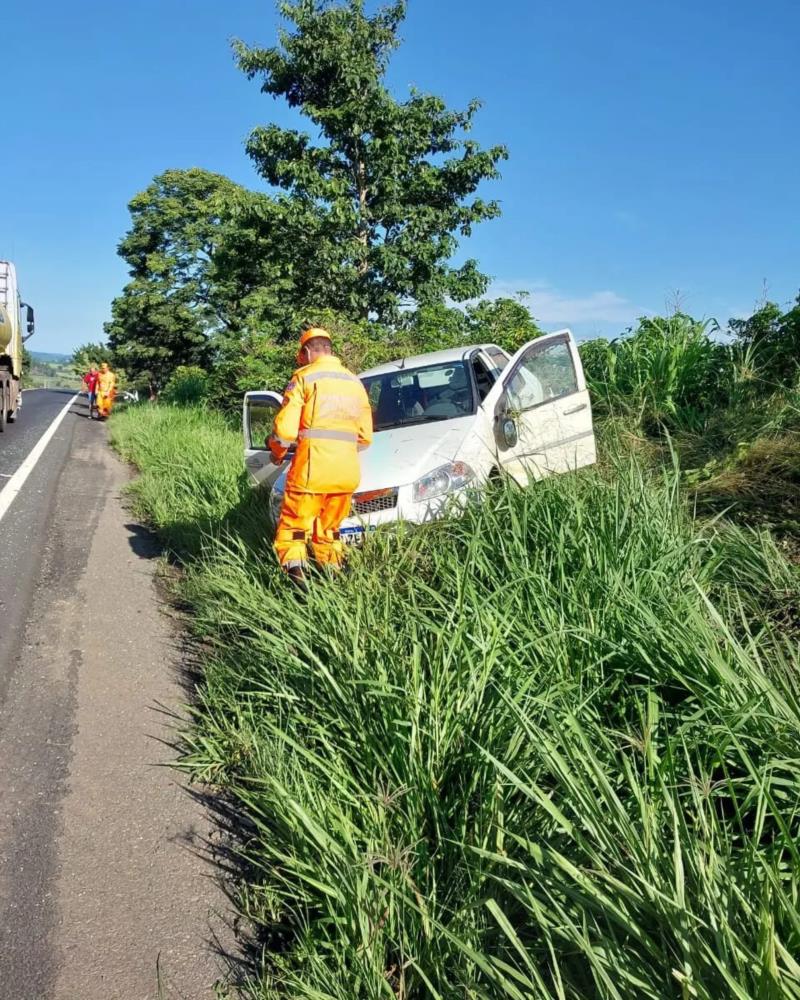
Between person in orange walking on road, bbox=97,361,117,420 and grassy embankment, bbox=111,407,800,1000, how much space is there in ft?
77.3

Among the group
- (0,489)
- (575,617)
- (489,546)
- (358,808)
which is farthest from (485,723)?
(0,489)

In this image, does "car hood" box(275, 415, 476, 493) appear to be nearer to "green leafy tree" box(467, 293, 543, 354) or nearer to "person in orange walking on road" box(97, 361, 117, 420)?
"green leafy tree" box(467, 293, 543, 354)

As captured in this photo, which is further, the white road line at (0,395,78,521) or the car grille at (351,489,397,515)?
the white road line at (0,395,78,521)

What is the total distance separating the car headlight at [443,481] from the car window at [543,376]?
81 centimetres

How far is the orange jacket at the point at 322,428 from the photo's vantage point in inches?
181

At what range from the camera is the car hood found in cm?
513

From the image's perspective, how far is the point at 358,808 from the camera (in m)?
2.62

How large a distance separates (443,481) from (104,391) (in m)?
23.6

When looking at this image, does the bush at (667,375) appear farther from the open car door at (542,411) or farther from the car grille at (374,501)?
the car grille at (374,501)

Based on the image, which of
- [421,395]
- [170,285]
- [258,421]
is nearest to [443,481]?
[421,395]

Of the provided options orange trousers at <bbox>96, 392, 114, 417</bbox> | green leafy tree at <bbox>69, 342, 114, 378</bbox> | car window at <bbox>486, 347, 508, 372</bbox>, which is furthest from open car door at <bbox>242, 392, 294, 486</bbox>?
green leafy tree at <bbox>69, 342, 114, 378</bbox>

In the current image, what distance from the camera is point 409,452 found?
5.40 meters

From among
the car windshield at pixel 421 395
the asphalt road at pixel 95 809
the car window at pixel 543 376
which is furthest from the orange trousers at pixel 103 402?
the car window at pixel 543 376

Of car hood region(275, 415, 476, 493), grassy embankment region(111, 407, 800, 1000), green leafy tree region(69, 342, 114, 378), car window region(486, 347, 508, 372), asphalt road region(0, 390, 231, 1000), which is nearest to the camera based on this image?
grassy embankment region(111, 407, 800, 1000)
